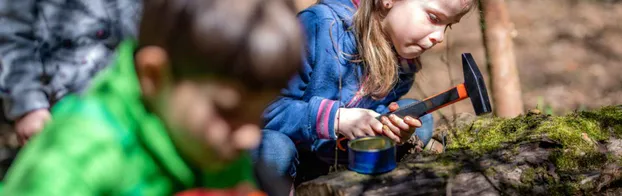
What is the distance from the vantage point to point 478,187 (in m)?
1.91

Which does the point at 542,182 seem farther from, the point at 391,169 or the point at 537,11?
the point at 537,11

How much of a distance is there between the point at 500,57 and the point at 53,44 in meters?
2.16

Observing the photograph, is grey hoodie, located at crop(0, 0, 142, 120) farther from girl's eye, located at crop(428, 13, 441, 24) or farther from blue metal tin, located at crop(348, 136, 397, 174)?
girl's eye, located at crop(428, 13, 441, 24)

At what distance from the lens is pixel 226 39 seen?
1.17m

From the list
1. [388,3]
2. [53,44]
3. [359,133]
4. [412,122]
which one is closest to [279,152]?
[359,133]

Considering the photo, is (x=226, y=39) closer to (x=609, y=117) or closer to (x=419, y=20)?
(x=419, y=20)

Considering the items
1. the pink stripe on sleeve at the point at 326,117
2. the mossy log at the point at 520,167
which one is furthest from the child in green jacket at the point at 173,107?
the pink stripe on sleeve at the point at 326,117

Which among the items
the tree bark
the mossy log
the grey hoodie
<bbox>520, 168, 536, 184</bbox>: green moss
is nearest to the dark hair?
the mossy log

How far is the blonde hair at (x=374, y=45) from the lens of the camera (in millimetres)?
2535

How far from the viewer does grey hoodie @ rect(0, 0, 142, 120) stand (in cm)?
207

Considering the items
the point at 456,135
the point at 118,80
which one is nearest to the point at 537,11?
the point at 456,135

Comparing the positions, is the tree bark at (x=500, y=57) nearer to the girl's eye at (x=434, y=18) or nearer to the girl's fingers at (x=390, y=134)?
the girl's eye at (x=434, y=18)

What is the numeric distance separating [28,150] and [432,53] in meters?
3.93

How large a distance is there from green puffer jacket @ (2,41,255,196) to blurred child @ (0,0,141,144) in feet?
2.46
